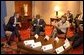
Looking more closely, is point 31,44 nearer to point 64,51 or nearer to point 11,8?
point 64,51

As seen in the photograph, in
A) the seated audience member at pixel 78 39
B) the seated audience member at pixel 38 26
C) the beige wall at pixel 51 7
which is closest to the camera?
the seated audience member at pixel 78 39

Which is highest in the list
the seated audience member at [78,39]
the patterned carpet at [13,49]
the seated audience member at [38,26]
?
the seated audience member at [38,26]

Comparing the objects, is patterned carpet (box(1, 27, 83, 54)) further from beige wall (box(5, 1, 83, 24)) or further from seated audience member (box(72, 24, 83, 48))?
beige wall (box(5, 1, 83, 24))

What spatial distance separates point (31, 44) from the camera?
4.82m

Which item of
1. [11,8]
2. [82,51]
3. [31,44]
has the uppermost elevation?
[11,8]

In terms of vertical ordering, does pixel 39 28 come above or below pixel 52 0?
below

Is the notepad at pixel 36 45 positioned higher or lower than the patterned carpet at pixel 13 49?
higher

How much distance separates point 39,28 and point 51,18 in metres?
3.64

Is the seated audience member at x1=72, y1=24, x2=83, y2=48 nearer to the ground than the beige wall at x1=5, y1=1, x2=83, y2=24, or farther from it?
nearer to the ground

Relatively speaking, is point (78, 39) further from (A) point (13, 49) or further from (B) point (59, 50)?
(A) point (13, 49)

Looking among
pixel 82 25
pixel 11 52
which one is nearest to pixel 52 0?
pixel 82 25

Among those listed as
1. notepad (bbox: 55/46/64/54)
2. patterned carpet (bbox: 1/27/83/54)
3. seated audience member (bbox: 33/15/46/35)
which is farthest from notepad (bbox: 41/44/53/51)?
seated audience member (bbox: 33/15/46/35)

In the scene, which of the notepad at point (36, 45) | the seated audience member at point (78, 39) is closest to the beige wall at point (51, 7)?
the seated audience member at point (78, 39)

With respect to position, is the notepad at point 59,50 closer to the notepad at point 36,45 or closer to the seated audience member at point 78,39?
the notepad at point 36,45
